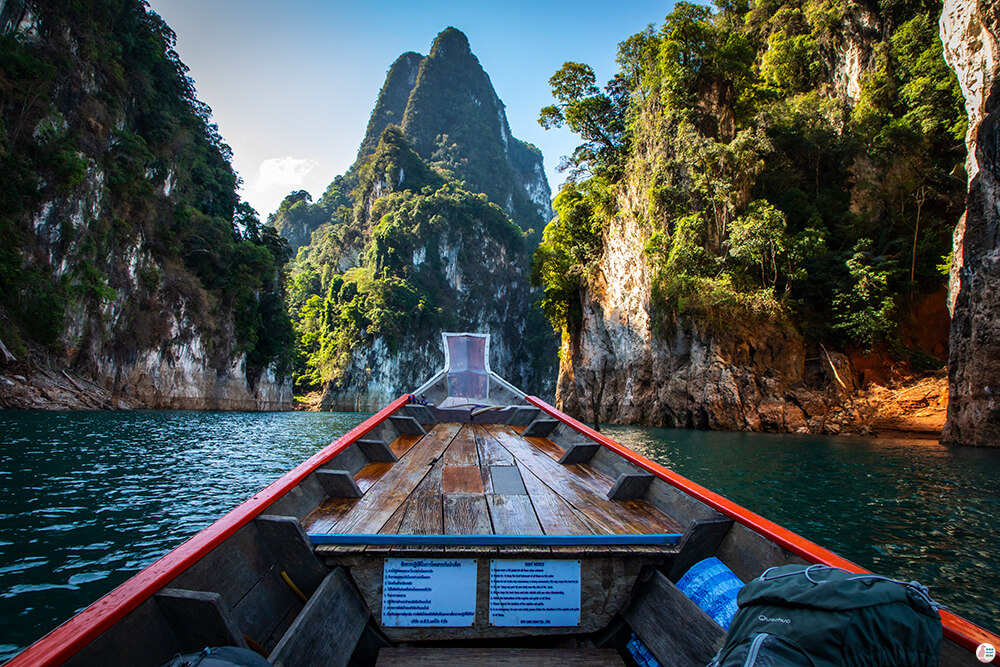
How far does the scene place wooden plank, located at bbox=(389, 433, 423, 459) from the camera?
12.6ft

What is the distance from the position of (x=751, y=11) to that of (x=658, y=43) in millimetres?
11077

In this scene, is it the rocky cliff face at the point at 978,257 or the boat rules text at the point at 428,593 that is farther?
the rocky cliff face at the point at 978,257

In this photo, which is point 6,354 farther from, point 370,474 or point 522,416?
point 370,474

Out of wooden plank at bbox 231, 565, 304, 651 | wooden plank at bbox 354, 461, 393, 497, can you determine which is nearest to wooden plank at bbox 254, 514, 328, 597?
wooden plank at bbox 231, 565, 304, 651

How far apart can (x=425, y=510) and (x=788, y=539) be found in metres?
1.64

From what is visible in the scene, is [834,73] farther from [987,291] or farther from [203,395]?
[203,395]

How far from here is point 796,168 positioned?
1967 cm

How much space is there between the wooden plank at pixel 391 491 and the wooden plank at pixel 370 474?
38 mm

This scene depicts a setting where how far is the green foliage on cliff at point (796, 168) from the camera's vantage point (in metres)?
15.6

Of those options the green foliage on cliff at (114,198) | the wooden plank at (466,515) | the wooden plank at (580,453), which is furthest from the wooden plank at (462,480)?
the green foliage on cliff at (114,198)

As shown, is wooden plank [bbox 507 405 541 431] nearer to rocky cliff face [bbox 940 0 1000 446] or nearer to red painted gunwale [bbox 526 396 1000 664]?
red painted gunwale [bbox 526 396 1000 664]

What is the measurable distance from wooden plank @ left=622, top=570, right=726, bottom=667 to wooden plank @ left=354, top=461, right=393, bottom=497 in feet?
5.40

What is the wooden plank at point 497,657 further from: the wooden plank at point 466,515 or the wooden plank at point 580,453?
the wooden plank at point 580,453

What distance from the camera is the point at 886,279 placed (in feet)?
51.4
